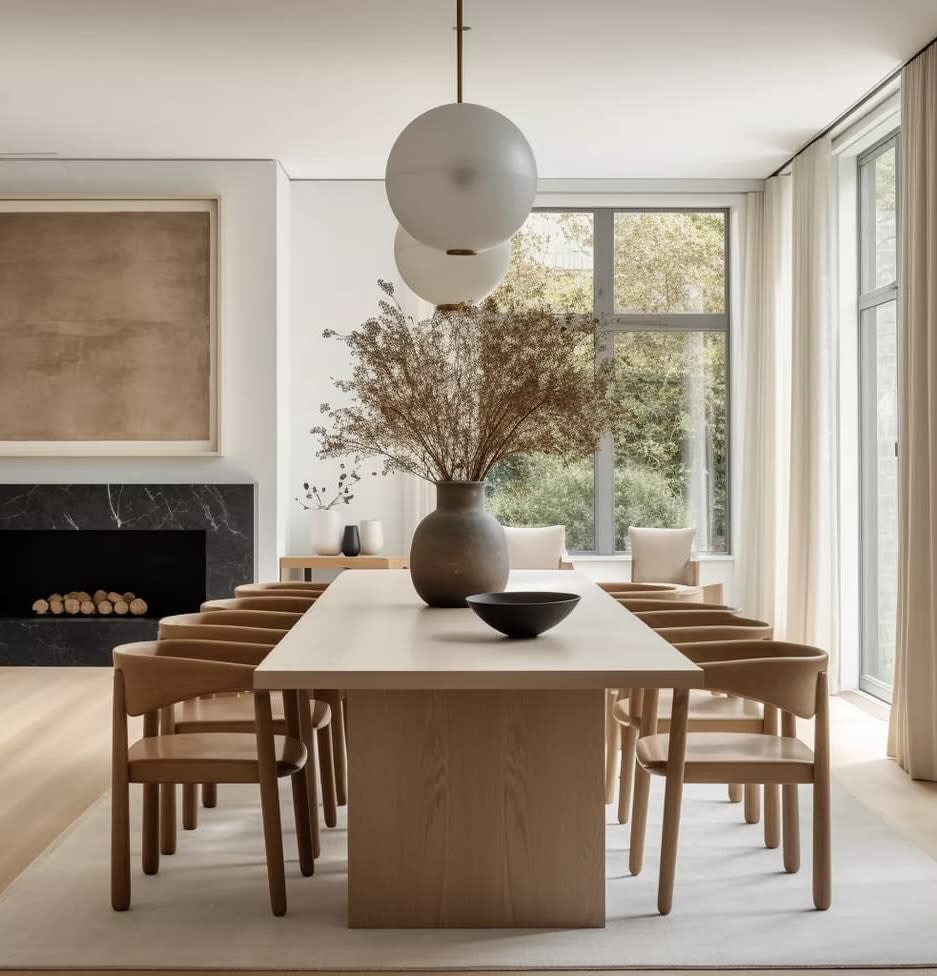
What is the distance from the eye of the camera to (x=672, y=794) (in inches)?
111

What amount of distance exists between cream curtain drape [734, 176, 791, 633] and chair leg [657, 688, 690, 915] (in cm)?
424

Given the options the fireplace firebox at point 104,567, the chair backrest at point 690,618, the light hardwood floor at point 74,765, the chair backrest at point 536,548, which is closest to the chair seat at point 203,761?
the light hardwood floor at point 74,765

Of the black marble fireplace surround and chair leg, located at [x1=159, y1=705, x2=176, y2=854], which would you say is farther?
the black marble fireplace surround

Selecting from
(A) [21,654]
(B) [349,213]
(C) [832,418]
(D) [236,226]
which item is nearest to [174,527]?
(A) [21,654]

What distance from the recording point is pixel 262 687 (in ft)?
7.67

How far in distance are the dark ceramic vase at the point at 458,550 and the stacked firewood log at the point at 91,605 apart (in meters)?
3.99

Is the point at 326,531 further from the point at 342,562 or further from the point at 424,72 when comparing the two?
the point at 424,72

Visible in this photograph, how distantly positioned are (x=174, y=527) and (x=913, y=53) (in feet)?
15.2

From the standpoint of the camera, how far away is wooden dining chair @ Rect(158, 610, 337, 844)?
336cm

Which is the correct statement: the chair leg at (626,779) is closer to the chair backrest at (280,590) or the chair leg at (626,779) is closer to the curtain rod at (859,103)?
the chair backrest at (280,590)

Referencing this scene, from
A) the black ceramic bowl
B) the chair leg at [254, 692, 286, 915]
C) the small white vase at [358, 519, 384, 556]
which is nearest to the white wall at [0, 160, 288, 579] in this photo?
the small white vase at [358, 519, 384, 556]

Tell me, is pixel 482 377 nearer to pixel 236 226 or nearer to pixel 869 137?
pixel 869 137

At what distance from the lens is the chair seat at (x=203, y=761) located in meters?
2.84

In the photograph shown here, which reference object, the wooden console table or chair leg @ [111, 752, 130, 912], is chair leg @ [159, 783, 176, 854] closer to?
chair leg @ [111, 752, 130, 912]
